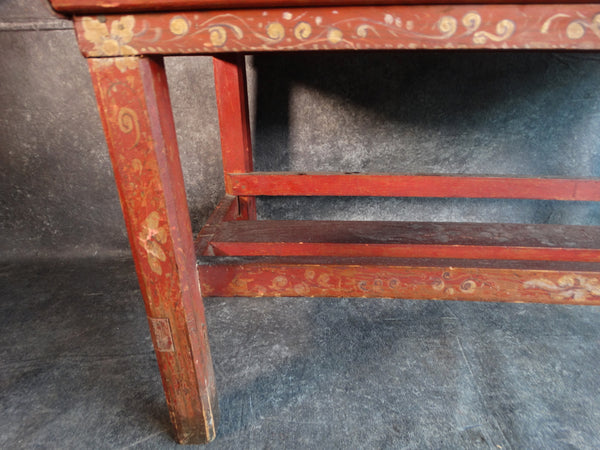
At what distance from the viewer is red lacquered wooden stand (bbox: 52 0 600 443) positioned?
595mm

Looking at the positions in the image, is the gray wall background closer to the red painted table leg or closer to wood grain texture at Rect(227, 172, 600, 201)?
wood grain texture at Rect(227, 172, 600, 201)

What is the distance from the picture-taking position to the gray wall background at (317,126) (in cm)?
213

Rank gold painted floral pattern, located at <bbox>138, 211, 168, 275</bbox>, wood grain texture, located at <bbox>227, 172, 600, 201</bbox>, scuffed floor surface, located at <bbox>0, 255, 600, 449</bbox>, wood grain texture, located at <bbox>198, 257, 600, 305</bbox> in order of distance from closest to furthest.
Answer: gold painted floral pattern, located at <bbox>138, 211, 168, 275</bbox> → scuffed floor surface, located at <bbox>0, 255, 600, 449</bbox> → wood grain texture, located at <bbox>198, 257, 600, 305</bbox> → wood grain texture, located at <bbox>227, 172, 600, 201</bbox>

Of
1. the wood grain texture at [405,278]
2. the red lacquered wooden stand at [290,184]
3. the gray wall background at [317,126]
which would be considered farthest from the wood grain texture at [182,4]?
the gray wall background at [317,126]

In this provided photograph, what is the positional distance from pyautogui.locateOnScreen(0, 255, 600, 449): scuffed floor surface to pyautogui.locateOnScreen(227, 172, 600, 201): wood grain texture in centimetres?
55

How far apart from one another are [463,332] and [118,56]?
1447 millimetres

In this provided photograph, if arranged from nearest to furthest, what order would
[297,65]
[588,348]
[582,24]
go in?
[582,24], [588,348], [297,65]

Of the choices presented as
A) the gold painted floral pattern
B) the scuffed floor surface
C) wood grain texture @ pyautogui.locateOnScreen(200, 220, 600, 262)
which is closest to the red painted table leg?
the gold painted floral pattern

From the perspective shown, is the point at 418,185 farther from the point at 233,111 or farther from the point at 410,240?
the point at 233,111

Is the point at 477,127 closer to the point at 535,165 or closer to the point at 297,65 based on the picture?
the point at 535,165

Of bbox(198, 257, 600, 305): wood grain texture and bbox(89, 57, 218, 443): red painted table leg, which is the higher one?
bbox(89, 57, 218, 443): red painted table leg

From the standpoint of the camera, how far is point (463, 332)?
1449 millimetres

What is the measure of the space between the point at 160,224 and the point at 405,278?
896mm

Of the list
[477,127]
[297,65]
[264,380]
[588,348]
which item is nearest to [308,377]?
[264,380]
